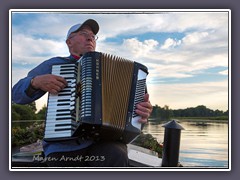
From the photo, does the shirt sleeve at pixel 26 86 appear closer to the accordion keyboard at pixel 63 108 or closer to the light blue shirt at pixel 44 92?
the light blue shirt at pixel 44 92

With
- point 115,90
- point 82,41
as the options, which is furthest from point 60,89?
point 82,41

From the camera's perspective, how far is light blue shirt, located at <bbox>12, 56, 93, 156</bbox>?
4.12m

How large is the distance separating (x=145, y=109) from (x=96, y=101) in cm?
48

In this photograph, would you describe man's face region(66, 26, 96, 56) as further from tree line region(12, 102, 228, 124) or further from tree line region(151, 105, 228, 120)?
tree line region(151, 105, 228, 120)

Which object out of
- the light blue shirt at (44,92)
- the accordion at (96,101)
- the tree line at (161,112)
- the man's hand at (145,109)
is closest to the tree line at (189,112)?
the tree line at (161,112)

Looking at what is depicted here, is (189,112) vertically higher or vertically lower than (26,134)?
higher

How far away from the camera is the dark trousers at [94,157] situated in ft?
13.7

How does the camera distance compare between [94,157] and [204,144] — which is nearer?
[94,157]

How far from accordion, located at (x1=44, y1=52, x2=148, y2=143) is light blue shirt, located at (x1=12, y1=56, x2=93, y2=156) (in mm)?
113

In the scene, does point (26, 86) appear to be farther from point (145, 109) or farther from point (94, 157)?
point (145, 109)

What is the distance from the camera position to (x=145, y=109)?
4.12 meters


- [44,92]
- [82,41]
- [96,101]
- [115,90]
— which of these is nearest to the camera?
[96,101]
